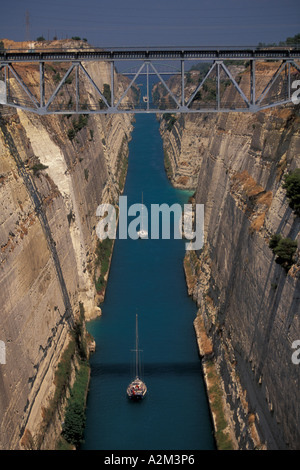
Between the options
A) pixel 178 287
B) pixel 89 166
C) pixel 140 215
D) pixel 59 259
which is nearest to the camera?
pixel 59 259

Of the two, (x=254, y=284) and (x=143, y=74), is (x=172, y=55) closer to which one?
(x=143, y=74)

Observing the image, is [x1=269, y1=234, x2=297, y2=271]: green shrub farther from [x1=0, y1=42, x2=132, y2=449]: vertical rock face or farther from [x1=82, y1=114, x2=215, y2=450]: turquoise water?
[x1=0, y1=42, x2=132, y2=449]: vertical rock face

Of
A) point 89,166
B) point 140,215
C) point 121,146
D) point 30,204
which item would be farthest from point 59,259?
point 121,146

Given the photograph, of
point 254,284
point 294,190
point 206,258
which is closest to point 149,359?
point 206,258

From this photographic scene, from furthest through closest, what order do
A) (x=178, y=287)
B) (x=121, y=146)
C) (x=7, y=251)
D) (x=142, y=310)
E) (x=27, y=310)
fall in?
(x=121, y=146), (x=178, y=287), (x=142, y=310), (x=27, y=310), (x=7, y=251)

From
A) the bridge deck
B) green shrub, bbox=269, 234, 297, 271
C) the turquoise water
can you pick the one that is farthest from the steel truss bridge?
the turquoise water

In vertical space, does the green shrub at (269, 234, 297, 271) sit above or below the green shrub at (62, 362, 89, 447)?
above

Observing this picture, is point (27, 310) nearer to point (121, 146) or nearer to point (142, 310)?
point (142, 310)
